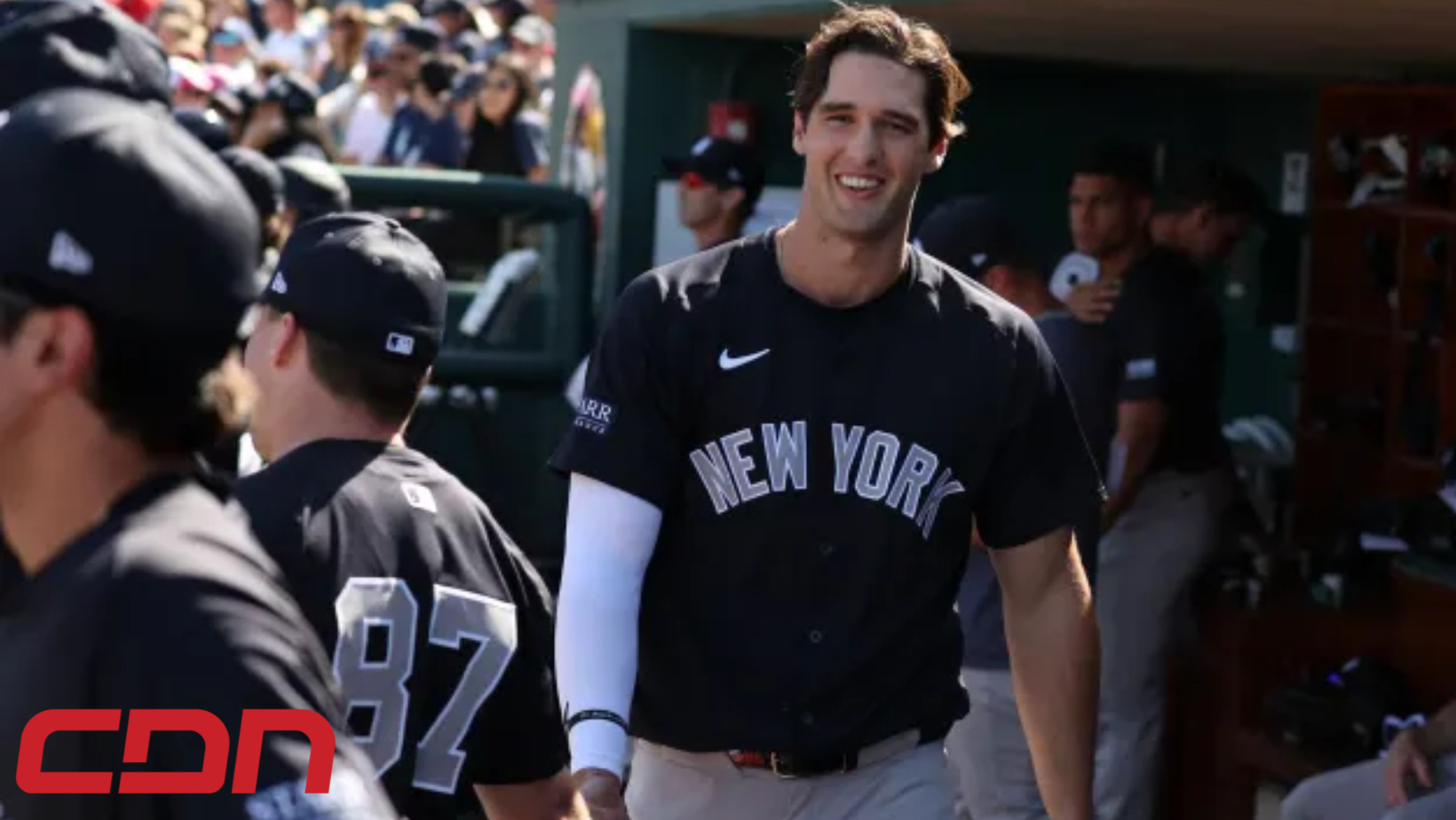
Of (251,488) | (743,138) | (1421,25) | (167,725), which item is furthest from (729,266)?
(743,138)

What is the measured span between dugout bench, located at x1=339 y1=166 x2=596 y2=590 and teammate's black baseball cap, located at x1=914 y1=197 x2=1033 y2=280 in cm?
220

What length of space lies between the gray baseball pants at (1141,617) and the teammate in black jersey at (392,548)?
163 inches

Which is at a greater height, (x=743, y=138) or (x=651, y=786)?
(x=743, y=138)

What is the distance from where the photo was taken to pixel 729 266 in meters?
3.94

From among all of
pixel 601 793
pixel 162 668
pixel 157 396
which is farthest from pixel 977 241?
pixel 162 668

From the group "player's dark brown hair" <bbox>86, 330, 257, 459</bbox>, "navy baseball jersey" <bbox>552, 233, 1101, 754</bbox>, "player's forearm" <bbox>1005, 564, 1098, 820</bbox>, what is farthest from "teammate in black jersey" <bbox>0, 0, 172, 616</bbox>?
"player's dark brown hair" <bbox>86, 330, 257, 459</bbox>

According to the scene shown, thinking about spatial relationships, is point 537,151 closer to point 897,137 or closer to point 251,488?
point 897,137

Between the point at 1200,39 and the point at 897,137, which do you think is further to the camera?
the point at 1200,39

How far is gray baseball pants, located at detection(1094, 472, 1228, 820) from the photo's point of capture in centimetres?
716

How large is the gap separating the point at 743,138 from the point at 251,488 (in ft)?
18.9

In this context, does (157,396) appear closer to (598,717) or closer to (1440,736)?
(598,717)

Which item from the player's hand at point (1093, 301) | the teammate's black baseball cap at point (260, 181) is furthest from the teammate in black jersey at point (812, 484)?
the player's hand at point (1093, 301)

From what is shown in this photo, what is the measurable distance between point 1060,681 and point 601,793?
34.9 inches

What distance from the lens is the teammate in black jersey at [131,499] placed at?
1.77 meters
